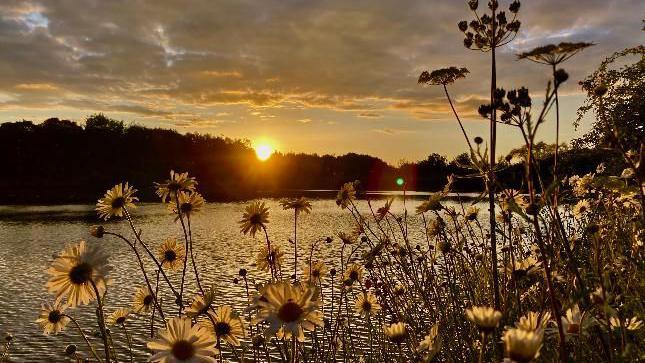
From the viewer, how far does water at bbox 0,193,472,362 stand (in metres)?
10.3

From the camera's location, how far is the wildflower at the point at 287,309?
182cm

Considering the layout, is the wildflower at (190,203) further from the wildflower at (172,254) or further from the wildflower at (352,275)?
the wildflower at (352,275)

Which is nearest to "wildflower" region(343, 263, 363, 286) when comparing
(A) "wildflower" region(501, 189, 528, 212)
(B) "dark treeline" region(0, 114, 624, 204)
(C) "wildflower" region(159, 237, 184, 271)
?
(C) "wildflower" region(159, 237, 184, 271)

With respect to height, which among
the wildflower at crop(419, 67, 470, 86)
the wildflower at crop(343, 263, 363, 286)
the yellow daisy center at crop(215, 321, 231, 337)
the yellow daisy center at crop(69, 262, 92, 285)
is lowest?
the wildflower at crop(343, 263, 363, 286)

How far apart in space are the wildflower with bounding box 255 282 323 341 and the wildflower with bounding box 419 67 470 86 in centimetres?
224

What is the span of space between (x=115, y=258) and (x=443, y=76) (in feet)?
56.2

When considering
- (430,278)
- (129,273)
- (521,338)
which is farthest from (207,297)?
(129,273)

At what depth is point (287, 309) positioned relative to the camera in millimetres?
1863

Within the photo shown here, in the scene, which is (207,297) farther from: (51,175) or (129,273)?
(51,175)

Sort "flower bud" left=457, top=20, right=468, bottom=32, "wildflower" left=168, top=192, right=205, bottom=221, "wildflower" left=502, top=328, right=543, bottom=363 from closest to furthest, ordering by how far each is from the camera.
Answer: "wildflower" left=502, top=328, right=543, bottom=363
"flower bud" left=457, top=20, right=468, bottom=32
"wildflower" left=168, top=192, right=205, bottom=221

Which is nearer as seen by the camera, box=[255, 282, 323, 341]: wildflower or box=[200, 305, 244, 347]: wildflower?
box=[255, 282, 323, 341]: wildflower

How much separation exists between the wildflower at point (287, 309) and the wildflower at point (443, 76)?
7.33ft

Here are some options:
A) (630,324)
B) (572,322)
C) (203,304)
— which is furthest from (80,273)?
A: (630,324)

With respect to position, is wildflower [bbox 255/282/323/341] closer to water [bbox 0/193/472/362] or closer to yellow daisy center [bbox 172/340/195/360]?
yellow daisy center [bbox 172/340/195/360]
